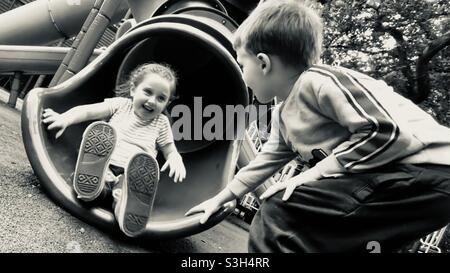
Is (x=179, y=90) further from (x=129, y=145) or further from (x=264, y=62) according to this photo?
(x=264, y=62)

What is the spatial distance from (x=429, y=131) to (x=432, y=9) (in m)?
9.48

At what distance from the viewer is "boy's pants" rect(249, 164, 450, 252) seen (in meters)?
1.14

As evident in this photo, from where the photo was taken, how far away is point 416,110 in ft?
4.34

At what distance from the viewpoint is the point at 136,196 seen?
1800 mm

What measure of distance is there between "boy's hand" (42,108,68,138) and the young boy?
1.17 meters

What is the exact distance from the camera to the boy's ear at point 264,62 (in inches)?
56.0

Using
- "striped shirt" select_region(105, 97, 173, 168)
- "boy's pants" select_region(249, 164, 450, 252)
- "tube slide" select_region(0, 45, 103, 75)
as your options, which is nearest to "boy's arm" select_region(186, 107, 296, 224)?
"boy's pants" select_region(249, 164, 450, 252)

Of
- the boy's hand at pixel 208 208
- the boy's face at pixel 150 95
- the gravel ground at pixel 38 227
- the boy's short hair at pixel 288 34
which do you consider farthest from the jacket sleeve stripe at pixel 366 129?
the boy's face at pixel 150 95

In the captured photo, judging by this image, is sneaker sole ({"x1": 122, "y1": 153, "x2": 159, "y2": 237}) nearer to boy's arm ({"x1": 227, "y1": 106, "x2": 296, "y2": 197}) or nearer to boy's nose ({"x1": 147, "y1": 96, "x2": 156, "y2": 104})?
boy's arm ({"x1": 227, "y1": 106, "x2": 296, "y2": 197})

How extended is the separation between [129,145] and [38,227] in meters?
0.77

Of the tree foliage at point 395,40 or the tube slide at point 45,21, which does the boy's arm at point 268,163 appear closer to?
the tube slide at point 45,21

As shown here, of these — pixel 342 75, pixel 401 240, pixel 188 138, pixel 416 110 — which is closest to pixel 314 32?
pixel 342 75

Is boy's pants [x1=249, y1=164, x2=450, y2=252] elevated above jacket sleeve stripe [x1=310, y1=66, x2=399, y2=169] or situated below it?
below
